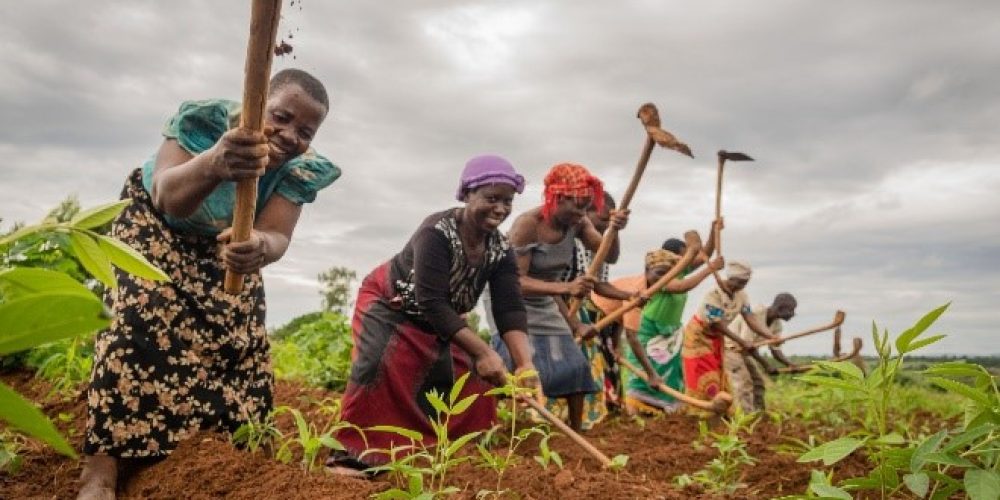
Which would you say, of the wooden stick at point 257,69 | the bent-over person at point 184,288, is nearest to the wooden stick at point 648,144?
the bent-over person at point 184,288

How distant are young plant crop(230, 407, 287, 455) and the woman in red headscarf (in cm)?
200

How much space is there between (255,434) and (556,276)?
259 centimetres

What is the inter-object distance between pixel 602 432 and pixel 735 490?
2.74 metres

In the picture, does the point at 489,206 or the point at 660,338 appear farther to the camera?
the point at 660,338

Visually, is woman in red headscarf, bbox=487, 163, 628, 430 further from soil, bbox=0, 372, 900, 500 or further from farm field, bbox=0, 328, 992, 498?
soil, bbox=0, 372, 900, 500

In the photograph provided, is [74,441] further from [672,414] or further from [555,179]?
[672,414]

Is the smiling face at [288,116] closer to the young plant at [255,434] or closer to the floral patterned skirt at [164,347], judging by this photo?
the floral patterned skirt at [164,347]

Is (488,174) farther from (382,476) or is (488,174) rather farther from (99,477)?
(99,477)

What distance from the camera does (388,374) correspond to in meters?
3.51

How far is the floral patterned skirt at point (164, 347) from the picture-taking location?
8.20 ft

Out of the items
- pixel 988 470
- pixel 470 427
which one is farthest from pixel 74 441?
pixel 988 470

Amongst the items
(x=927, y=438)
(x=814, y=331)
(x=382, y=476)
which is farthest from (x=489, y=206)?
(x=814, y=331)

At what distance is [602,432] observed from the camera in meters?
5.57

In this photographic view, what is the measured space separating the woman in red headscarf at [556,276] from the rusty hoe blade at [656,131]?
1.74ft
